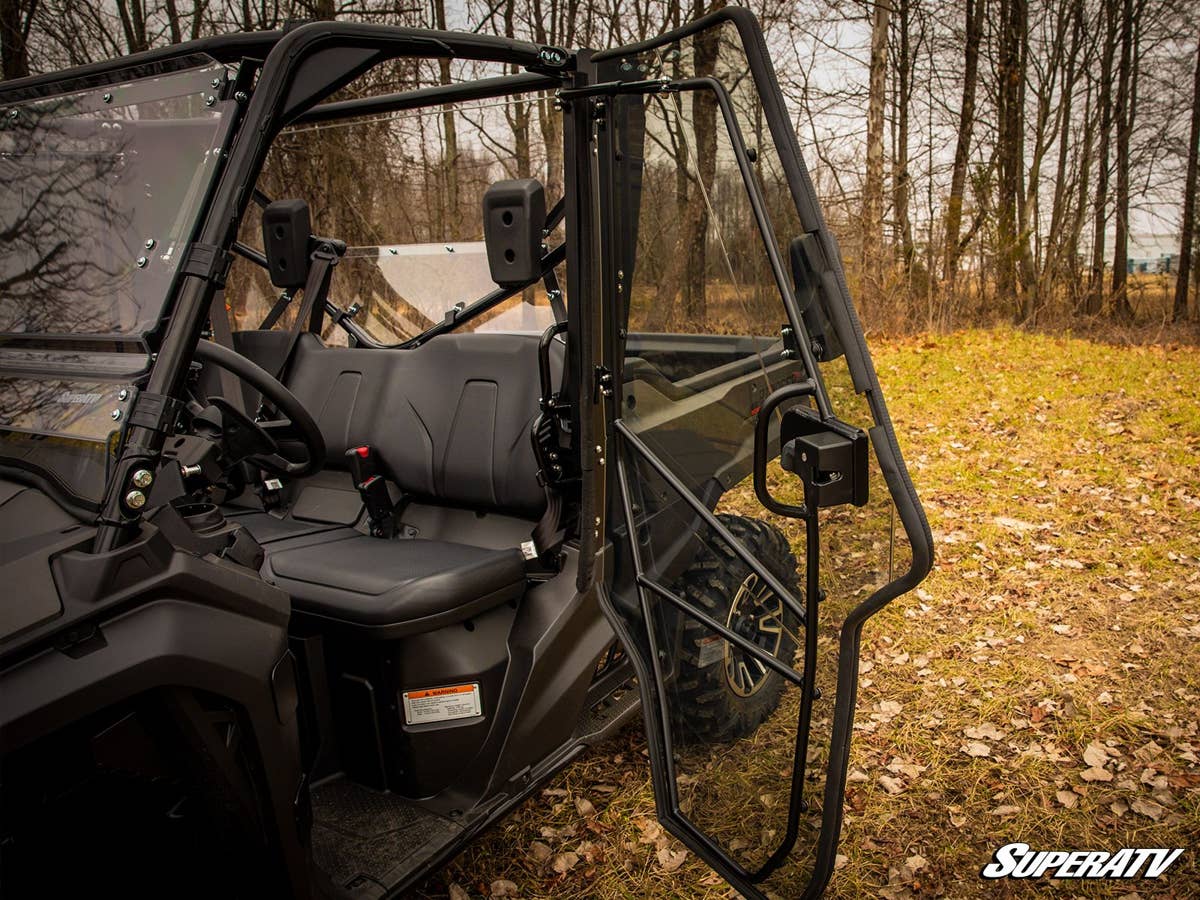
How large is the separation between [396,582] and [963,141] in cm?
1269

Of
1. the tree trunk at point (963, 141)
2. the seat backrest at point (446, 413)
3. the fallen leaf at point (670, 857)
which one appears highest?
the tree trunk at point (963, 141)

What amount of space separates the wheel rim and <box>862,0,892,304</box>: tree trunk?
923cm

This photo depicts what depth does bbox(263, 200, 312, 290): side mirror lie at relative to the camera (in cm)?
328

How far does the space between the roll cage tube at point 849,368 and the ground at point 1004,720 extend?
32 centimetres

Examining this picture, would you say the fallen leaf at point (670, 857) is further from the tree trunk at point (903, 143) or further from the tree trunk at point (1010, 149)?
the tree trunk at point (1010, 149)

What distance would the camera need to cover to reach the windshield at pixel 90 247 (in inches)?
62.3

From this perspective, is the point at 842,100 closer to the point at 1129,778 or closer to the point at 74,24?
the point at 74,24

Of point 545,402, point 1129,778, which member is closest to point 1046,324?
point 1129,778

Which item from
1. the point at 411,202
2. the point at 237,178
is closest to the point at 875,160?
the point at 411,202

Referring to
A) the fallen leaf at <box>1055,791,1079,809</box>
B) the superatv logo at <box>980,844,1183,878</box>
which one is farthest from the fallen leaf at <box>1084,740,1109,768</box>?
the superatv logo at <box>980,844,1183,878</box>

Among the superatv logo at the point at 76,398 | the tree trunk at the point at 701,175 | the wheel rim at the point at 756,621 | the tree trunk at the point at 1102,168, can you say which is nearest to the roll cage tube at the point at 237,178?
the superatv logo at the point at 76,398

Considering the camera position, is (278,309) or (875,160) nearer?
(278,309)

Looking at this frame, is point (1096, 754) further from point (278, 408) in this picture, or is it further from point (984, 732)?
point (278, 408)

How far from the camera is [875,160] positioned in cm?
1076
